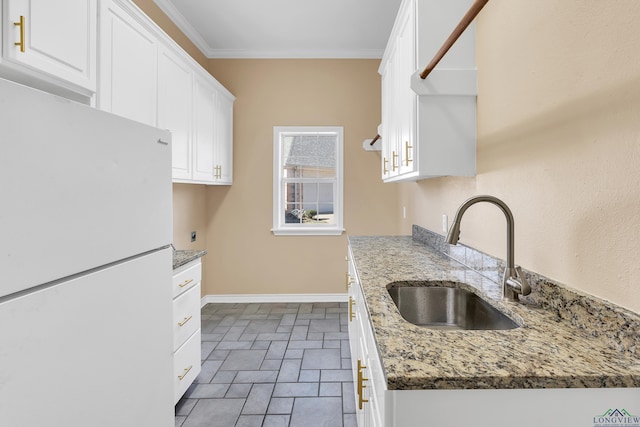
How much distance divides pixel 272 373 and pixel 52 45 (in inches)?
88.0

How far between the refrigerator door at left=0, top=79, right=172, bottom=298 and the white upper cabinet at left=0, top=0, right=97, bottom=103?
2.15 ft

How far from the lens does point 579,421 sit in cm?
77

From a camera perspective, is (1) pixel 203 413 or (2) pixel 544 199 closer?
(2) pixel 544 199

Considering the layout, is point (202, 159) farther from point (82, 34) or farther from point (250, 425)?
point (250, 425)

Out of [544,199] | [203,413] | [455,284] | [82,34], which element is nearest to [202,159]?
[82,34]

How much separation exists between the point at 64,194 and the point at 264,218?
3478 millimetres

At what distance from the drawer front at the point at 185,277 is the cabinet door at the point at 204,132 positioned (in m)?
1.06

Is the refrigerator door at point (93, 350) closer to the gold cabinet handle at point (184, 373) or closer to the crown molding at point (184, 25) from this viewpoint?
the gold cabinet handle at point (184, 373)

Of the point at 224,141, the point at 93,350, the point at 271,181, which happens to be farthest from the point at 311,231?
the point at 93,350

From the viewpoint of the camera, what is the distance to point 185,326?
2.19m

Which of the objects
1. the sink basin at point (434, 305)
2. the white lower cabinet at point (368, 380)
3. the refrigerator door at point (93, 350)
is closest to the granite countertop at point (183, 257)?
the refrigerator door at point (93, 350)

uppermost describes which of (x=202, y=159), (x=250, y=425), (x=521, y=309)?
(x=202, y=159)

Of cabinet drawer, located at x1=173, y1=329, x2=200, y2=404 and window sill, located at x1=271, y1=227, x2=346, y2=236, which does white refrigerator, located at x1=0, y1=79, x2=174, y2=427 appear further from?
window sill, located at x1=271, y1=227, x2=346, y2=236

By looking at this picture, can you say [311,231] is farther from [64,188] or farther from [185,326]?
[64,188]
